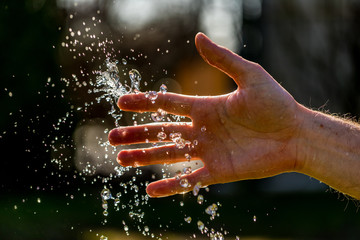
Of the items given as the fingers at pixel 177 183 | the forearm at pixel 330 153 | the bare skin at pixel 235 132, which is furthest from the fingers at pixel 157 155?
the forearm at pixel 330 153

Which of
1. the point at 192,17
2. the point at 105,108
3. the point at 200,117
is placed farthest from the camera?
the point at 192,17

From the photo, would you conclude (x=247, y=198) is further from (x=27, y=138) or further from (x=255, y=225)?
(x=27, y=138)

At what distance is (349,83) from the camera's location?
1331 centimetres

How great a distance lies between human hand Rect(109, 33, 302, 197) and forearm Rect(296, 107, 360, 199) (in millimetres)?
71

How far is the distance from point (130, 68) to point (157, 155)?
387 inches

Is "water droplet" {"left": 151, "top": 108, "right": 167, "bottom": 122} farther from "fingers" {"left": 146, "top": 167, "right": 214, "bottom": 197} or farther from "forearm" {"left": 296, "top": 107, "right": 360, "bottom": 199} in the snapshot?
"forearm" {"left": 296, "top": 107, "right": 360, "bottom": 199}

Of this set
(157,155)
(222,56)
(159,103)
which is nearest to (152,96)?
(159,103)

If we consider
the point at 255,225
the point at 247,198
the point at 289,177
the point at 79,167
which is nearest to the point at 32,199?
the point at 79,167

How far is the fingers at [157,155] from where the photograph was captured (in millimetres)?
3291

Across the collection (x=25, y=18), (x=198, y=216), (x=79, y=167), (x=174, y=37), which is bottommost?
(x=79, y=167)

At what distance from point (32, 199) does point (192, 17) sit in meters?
7.21

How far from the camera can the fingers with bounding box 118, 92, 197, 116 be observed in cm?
334

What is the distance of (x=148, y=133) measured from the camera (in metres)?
3.34

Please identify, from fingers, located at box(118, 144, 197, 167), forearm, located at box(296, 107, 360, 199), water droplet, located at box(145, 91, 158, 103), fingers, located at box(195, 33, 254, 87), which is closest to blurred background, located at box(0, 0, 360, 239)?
forearm, located at box(296, 107, 360, 199)
